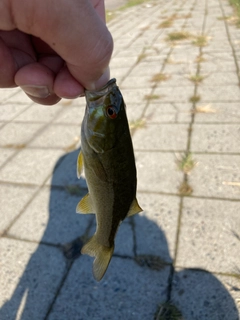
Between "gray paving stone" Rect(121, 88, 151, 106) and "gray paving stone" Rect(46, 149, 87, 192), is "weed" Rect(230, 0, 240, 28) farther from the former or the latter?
"gray paving stone" Rect(46, 149, 87, 192)

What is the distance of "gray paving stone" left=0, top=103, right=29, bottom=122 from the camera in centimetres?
497

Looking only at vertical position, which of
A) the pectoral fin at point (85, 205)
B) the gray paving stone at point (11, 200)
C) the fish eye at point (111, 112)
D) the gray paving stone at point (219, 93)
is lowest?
the gray paving stone at point (11, 200)

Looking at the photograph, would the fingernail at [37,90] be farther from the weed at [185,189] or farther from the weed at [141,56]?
the weed at [141,56]

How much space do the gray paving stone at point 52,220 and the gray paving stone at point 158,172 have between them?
61 centimetres

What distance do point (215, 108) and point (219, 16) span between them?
614cm

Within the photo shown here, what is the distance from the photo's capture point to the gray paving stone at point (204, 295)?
6.95 ft

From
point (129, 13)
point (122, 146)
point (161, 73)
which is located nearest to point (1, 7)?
point (122, 146)

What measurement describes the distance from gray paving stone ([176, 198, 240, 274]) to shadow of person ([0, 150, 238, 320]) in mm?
109

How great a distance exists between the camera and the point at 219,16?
9.34 m

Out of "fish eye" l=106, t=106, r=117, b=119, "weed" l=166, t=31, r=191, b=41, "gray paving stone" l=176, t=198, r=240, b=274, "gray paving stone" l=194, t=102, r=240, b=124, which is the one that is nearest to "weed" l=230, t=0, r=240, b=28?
"weed" l=166, t=31, r=191, b=41

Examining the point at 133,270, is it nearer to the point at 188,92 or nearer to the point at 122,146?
the point at 122,146

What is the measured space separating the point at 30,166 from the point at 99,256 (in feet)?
7.43

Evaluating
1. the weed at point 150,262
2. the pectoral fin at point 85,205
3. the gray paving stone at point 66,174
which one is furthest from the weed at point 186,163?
the pectoral fin at point 85,205

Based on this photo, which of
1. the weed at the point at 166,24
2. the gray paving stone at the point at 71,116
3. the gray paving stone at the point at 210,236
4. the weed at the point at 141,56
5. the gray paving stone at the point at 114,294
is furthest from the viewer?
the weed at the point at 166,24
